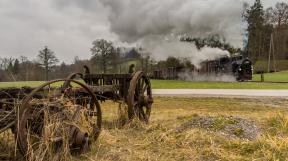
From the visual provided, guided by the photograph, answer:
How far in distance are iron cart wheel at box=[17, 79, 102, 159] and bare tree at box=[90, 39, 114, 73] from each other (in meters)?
63.4

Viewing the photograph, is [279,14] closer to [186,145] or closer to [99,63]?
[99,63]

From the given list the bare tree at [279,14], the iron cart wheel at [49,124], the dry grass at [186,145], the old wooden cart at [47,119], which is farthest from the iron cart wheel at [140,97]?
the bare tree at [279,14]

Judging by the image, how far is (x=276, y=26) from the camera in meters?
83.9

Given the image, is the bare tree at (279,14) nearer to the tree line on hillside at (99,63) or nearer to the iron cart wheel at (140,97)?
the tree line on hillside at (99,63)

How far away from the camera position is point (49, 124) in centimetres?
616

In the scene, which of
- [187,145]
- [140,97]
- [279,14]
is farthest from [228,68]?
[279,14]

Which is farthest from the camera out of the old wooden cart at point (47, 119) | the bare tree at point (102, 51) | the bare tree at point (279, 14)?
the bare tree at point (279, 14)

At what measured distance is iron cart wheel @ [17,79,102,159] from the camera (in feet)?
19.2

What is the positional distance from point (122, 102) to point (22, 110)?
4617mm

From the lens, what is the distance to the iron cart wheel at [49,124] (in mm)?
5852

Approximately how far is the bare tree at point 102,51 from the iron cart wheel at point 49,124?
6338 cm

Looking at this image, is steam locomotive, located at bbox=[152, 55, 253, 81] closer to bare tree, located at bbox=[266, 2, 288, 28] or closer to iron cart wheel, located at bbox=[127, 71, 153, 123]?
iron cart wheel, located at bbox=[127, 71, 153, 123]

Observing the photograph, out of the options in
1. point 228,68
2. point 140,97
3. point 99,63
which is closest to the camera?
point 140,97

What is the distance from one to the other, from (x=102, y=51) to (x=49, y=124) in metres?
65.8
